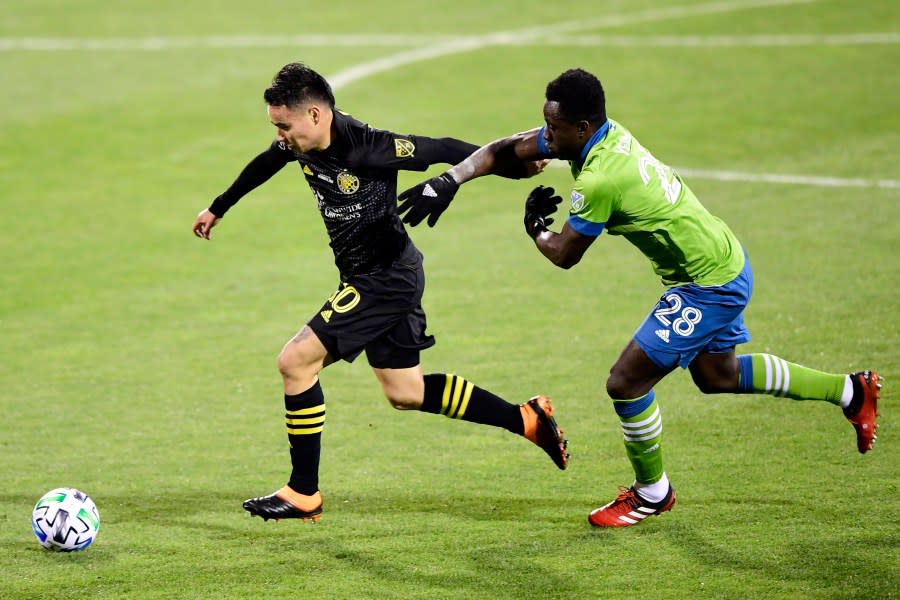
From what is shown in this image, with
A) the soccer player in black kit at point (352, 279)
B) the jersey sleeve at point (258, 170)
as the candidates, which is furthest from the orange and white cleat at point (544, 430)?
the jersey sleeve at point (258, 170)

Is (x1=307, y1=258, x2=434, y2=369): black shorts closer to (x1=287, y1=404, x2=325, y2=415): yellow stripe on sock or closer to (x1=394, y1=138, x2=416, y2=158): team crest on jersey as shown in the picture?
(x1=287, y1=404, x2=325, y2=415): yellow stripe on sock

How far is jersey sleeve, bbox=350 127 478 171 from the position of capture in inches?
261

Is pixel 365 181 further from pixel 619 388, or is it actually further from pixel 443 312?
pixel 443 312

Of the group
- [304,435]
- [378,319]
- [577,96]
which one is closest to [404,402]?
[378,319]

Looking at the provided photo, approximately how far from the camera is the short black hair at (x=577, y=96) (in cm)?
614

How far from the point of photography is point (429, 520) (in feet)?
22.7

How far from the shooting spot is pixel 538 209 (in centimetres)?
639

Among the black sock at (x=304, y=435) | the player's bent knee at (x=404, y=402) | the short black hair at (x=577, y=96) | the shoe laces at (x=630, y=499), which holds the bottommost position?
the shoe laces at (x=630, y=499)

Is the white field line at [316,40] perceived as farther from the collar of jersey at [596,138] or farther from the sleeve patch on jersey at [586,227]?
the sleeve patch on jersey at [586,227]

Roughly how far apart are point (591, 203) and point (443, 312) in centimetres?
480

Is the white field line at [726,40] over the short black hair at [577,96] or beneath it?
over

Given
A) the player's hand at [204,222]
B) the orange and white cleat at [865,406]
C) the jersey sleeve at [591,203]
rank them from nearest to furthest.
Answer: the jersey sleeve at [591,203] < the orange and white cleat at [865,406] < the player's hand at [204,222]

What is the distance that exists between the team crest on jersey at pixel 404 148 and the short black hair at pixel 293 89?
0.46 metres

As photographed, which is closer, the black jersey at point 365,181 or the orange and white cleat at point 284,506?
the orange and white cleat at point 284,506
